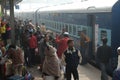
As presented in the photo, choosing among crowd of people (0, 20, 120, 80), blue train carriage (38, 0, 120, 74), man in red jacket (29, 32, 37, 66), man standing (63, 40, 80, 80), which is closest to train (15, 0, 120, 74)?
blue train carriage (38, 0, 120, 74)

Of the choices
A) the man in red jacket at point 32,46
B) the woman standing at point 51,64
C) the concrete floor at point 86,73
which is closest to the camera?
the woman standing at point 51,64

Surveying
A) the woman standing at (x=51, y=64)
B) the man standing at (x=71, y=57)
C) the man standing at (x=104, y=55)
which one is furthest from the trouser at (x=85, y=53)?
the woman standing at (x=51, y=64)

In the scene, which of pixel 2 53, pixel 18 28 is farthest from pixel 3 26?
pixel 2 53

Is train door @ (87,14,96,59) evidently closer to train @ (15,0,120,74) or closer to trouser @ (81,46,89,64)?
train @ (15,0,120,74)

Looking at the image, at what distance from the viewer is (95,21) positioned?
14.0m

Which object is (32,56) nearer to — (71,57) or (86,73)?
(86,73)

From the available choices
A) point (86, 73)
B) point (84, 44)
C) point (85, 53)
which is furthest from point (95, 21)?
point (86, 73)

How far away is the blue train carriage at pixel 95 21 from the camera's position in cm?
1159

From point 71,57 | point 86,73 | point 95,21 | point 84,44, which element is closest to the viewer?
point 71,57

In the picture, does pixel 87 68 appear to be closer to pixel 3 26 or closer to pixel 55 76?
pixel 3 26

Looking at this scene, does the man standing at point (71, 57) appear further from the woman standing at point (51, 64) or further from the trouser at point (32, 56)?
the trouser at point (32, 56)

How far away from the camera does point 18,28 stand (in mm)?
20078

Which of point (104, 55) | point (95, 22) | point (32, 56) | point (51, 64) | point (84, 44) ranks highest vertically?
point (95, 22)

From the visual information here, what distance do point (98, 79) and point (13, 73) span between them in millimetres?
4646
